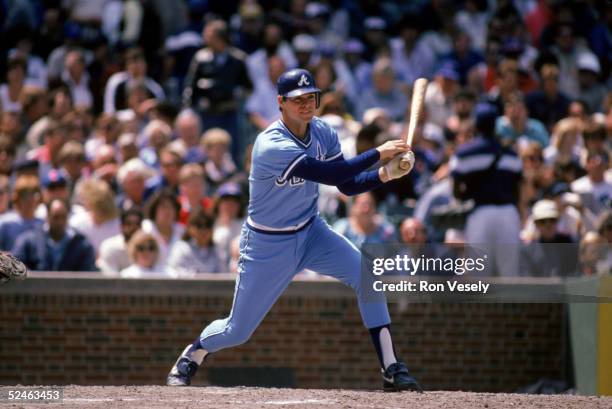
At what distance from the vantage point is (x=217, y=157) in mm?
12508

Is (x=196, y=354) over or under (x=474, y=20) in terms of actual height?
under

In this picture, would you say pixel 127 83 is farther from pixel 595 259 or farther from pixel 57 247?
pixel 595 259

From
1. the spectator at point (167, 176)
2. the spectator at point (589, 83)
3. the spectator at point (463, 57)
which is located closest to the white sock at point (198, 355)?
the spectator at point (167, 176)

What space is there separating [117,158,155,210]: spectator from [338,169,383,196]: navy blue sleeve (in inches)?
170

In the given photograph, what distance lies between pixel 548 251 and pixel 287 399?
3.64 metres

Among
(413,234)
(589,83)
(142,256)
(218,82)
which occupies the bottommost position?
(142,256)

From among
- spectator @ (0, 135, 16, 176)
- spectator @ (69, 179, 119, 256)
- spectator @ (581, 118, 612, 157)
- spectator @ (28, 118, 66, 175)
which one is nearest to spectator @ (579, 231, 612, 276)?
spectator @ (581, 118, 612, 157)

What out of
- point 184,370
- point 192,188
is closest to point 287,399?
point 184,370

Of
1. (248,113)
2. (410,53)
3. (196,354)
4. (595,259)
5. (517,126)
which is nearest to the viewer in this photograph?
(196,354)

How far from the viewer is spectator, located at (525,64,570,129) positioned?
1386 centimetres

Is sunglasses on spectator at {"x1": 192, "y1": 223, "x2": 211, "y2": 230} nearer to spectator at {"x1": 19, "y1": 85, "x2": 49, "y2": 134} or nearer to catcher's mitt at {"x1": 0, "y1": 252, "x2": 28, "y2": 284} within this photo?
catcher's mitt at {"x1": 0, "y1": 252, "x2": 28, "y2": 284}

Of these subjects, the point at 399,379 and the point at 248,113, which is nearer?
the point at 399,379

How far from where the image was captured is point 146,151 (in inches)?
→ 500

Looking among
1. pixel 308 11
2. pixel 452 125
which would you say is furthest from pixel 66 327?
pixel 308 11
